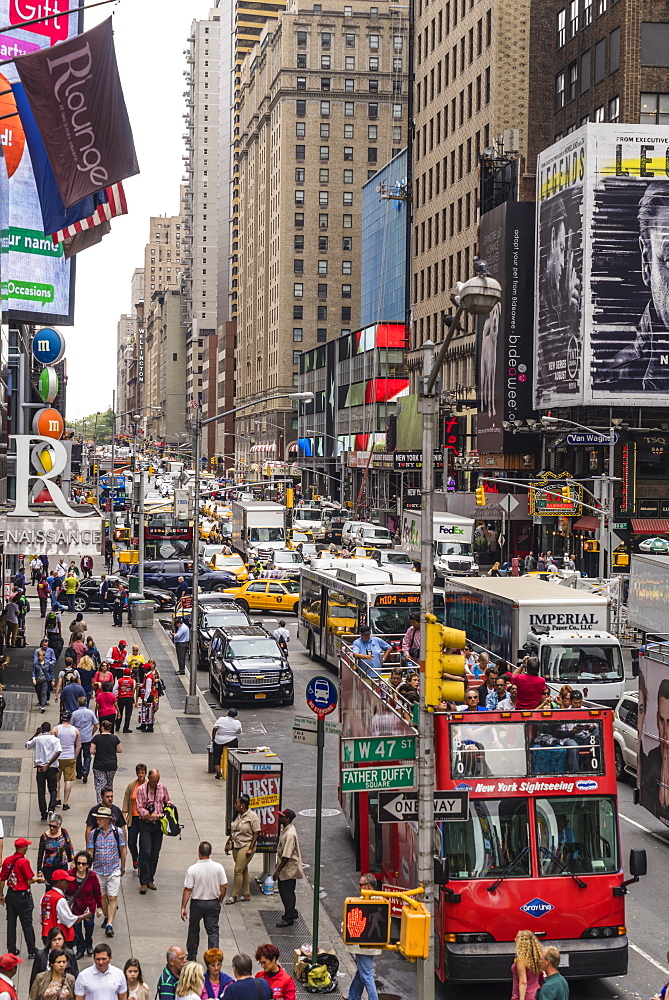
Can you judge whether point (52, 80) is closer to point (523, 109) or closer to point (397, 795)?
point (397, 795)

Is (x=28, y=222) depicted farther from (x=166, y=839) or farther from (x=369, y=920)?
(x=369, y=920)

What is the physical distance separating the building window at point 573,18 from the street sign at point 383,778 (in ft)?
227

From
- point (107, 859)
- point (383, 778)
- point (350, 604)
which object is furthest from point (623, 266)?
point (383, 778)

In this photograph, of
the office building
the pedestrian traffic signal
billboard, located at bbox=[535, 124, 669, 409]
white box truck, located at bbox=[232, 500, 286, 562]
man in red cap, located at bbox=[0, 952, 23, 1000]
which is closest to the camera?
man in red cap, located at bbox=[0, 952, 23, 1000]

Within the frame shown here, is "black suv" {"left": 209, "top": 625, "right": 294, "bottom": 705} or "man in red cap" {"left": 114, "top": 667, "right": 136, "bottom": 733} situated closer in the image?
"man in red cap" {"left": 114, "top": 667, "right": 136, "bottom": 733}

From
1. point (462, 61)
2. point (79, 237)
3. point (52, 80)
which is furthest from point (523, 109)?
point (52, 80)

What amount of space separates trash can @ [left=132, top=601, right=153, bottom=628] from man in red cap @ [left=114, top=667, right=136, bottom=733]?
19.0 metres

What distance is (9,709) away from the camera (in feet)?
96.8

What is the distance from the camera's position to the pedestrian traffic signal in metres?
12.4

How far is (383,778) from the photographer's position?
41.8 feet

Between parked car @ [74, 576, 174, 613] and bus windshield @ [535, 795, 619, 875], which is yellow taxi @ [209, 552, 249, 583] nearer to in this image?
parked car @ [74, 576, 174, 613]

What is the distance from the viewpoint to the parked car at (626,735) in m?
22.3

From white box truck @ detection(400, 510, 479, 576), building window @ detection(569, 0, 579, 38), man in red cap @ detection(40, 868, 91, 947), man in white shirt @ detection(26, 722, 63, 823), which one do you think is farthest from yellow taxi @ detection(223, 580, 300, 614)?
building window @ detection(569, 0, 579, 38)

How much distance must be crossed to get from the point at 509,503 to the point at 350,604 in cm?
3313
